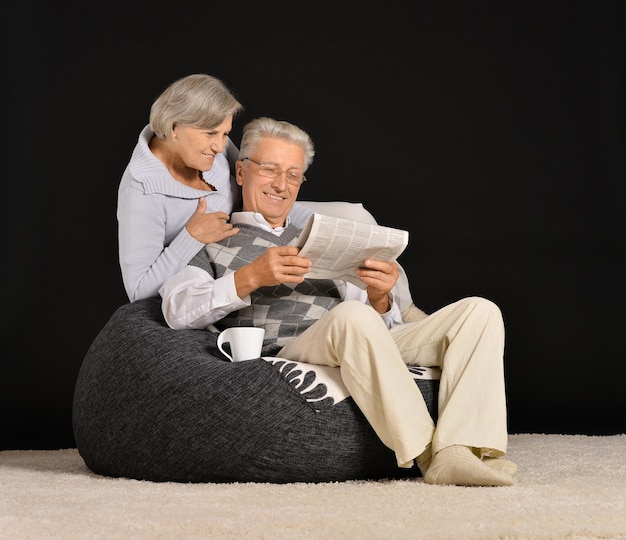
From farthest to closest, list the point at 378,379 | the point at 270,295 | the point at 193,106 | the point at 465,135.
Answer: the point at 465,135 → the point at 193,106 → the point at 270,295 → the point at 378,379

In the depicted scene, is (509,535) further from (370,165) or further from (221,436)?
(370,165)

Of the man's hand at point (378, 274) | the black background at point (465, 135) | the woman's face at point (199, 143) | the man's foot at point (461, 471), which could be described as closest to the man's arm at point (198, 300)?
the man's hand at point (378, 274)

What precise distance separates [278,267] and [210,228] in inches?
18.9

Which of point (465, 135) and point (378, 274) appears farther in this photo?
point (465, 135)

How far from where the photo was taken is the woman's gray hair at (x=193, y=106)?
329 cm

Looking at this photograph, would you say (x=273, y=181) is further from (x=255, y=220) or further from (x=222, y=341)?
(x=222, y=341)

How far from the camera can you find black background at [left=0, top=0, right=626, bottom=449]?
4.48m

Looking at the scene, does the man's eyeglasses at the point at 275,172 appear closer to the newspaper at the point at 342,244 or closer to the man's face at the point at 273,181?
the man's face at the point at 273,181

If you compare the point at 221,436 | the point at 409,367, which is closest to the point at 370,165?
the point at 409,367

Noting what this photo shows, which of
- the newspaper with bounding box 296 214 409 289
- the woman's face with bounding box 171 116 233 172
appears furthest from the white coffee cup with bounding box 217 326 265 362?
the woman's face with bounding box 171 116 233 172

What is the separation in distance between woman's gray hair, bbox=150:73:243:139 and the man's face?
188mm

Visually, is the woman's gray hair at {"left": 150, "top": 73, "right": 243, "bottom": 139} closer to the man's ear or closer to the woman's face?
the woman's face

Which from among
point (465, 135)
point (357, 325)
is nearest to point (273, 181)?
point (357, 325)

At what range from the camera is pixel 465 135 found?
4.58m
